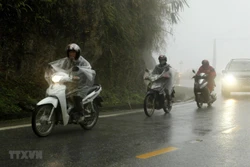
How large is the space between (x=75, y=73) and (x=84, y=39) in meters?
5.55

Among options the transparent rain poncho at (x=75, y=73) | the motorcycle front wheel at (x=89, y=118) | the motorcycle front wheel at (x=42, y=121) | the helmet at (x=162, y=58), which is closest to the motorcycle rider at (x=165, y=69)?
the helmet at (x=162, y=58)

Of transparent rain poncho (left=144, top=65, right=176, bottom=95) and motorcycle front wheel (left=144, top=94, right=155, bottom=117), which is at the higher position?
transparent rain poncho (left=144, top=65, right=176, bottom=95)

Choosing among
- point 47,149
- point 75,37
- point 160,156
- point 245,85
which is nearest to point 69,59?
point 47,149

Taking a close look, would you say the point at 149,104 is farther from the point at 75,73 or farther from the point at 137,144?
the point at 137,144

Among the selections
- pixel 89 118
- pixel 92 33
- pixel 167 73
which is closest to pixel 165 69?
pixel 167 73

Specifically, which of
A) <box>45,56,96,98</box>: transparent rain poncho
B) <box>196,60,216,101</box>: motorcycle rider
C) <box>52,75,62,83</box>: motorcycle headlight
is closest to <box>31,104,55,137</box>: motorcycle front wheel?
<box>52,75,62,83</box>: motorcycle headlight

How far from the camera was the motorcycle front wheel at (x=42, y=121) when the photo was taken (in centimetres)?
628

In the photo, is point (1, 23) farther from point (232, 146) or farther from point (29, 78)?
point (232, 146)

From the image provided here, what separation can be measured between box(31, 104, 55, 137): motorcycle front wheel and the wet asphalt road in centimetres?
15

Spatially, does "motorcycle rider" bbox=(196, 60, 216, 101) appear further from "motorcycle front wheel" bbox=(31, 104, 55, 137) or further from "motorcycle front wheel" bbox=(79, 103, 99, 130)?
"motorcycle front wheel" bbox=(31, 104, 55, 137)

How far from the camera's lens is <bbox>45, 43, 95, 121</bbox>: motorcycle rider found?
6887mm

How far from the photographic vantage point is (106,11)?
1280cm

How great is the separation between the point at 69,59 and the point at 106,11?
244 inches

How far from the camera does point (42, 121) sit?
643 cm
